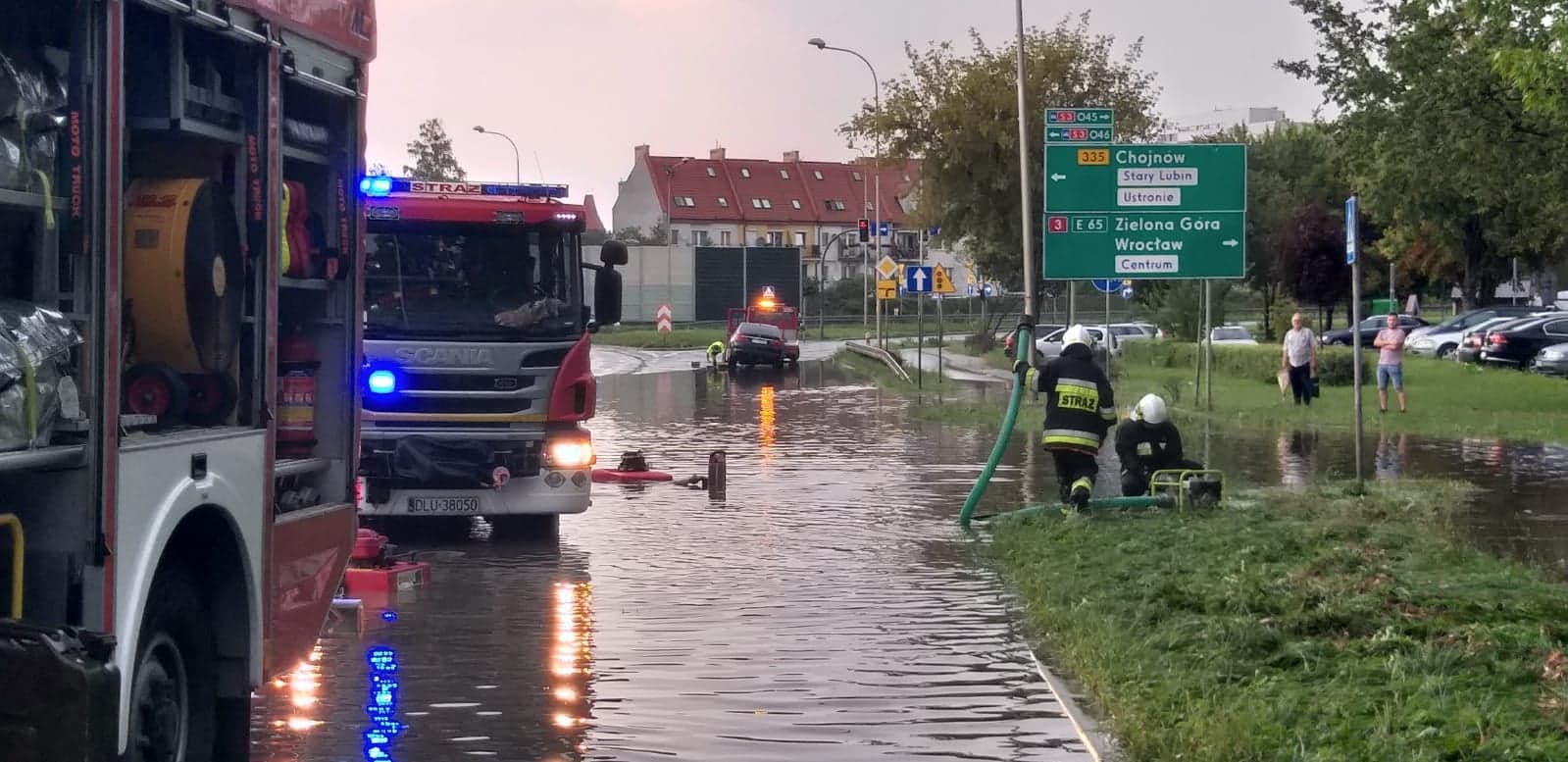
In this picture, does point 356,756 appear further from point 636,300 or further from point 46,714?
point 636,300

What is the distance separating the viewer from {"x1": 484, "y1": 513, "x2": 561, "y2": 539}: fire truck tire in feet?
47.8

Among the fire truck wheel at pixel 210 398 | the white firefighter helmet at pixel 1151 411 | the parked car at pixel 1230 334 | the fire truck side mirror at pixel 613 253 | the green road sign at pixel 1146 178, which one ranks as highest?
the green road sign at pixel 1146 178

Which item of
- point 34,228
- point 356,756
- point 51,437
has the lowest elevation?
point 356,756

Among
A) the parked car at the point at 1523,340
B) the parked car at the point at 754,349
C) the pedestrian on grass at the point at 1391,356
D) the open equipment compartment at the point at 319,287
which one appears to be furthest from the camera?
the parked car at the point at 754,349

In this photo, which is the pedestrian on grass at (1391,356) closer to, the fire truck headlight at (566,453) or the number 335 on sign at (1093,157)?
the number 335 on sign at (1093,157)

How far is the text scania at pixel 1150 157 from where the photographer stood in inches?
774

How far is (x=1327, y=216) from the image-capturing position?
197ft

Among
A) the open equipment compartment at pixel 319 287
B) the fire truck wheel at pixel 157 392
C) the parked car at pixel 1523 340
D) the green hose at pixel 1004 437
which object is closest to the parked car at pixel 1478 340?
the parked car at pixel 1523 340

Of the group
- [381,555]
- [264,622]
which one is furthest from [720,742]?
[381,555]

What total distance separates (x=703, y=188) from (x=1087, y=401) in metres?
106

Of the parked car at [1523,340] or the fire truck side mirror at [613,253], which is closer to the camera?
the fire truck side mirror at [613,253]

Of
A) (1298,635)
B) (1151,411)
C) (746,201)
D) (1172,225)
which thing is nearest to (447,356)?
(1151,411)

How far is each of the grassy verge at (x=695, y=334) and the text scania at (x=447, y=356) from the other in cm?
4902

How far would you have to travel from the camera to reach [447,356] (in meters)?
13.5
